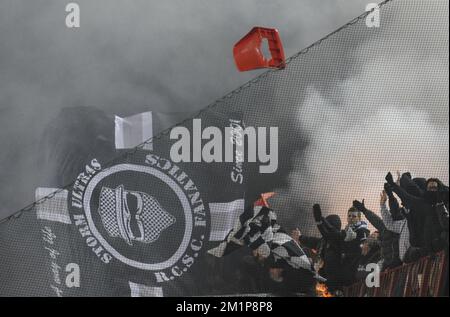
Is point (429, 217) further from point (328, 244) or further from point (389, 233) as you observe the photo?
point (328, 244)

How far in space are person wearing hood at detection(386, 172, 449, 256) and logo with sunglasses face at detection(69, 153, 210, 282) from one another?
81 centimetres

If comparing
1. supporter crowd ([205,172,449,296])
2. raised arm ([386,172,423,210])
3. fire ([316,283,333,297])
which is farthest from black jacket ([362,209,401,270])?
fire ([316,283,333,297])

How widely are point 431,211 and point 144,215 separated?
1164mm

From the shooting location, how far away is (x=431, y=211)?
3412 millimetres

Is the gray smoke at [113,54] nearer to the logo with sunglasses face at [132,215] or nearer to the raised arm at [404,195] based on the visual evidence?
the logo with sunglasses face at [132,215]

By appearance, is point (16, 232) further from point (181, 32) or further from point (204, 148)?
point (181, 32)

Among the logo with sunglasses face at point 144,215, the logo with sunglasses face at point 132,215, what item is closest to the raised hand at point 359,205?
the logo with sunglasses face at point 144,215

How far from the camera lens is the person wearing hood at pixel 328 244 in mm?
3453

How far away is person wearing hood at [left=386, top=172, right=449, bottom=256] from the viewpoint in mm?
3383

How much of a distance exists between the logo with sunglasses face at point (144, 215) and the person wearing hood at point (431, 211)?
0.81 meters

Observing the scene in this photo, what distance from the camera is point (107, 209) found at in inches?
136

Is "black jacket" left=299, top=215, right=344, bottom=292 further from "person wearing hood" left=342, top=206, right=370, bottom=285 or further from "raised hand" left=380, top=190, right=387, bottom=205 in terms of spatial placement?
"raised hand" left=380, top=190, right=387, bottom=205

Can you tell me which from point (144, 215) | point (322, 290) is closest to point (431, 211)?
point (322, 290)
